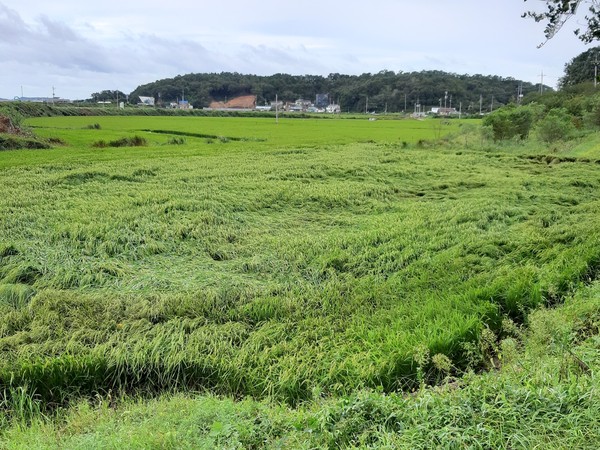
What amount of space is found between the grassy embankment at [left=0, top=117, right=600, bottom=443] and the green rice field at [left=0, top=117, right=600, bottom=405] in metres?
0.02

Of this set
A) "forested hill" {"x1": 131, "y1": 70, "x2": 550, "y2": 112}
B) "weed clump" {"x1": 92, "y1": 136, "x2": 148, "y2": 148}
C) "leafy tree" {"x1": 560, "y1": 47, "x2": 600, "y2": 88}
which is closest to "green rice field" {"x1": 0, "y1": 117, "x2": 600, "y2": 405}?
"weed clump" {"x1": 92, "y1": 136, "x2": 148, "y2": 148}

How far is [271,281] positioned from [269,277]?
0.13 m

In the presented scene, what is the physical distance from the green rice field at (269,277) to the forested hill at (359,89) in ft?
188

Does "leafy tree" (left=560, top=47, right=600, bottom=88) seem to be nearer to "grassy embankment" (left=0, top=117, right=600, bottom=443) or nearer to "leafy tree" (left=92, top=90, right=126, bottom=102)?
"grassy embankment" (left=0, top=117, right=600, bottom=443)

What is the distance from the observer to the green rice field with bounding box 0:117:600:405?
3090 millimetres

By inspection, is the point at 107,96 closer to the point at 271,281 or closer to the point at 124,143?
the point at 124,143

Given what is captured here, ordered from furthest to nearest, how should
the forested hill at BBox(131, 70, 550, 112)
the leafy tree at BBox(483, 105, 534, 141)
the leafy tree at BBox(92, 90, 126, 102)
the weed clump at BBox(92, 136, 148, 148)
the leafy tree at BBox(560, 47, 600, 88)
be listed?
the leafy tree at BBox(92, 90, 126, 102)
the forested hill at BBox(131, 70, 550, 112)
the leafy tree at BBox(560, 47, 600, 88)
the leafy tree at BBox(483, 105, 534, 141)
the weed clump at BBox(92, 136, 148, 148)

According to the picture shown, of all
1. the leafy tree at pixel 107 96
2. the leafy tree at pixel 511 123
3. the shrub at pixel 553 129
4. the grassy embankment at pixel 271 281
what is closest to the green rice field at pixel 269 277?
the grassy embankment at pixel 271 281

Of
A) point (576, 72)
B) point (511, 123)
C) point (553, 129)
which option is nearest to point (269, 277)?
point (553, 129)

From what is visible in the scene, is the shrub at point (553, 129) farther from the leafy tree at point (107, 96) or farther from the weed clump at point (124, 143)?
the leafy tree at point (107, 96)

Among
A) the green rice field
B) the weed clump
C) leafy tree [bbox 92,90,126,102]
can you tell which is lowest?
the green rice field

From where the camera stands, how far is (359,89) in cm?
7344

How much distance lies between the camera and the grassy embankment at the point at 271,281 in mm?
3049

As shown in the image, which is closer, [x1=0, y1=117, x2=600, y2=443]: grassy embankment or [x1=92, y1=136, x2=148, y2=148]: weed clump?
[x1=0, y1=117, x2=600, y2=443]: grassy embankment
